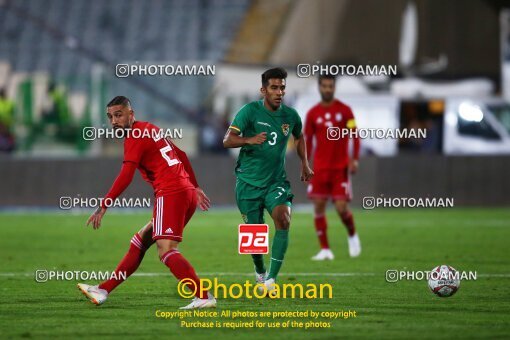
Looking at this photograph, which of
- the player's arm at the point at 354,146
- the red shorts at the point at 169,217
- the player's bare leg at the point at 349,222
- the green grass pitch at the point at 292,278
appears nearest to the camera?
the green grass pitch at the point at 292,278

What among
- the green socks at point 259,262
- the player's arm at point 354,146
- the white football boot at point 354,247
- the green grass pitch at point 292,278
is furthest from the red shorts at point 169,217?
the white football boot at point 354,247

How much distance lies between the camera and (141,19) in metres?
43.3

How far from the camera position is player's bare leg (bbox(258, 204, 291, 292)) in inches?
422

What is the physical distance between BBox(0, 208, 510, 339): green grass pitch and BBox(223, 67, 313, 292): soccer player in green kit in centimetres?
74

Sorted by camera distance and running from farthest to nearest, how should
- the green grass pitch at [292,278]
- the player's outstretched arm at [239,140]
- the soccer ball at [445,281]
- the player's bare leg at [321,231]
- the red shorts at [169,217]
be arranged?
the player's bare leg at [321,231] < the soccer ball at [445,281] < the player's outstretched arm at [239,140] < the red shorts at [169,217] < the green grass pitch at [292,278]

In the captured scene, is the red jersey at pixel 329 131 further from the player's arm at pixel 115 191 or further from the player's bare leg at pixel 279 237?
the player's arm at pixel 115 191

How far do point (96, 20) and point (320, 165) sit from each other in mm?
29643

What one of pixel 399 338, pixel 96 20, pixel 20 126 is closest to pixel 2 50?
pixel 96 20

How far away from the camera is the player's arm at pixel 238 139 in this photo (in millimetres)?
10312

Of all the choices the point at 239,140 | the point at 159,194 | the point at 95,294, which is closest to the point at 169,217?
the point at 159,194

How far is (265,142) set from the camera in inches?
428

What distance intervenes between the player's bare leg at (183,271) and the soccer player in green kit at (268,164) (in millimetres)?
1135

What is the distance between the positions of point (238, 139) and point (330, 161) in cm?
486

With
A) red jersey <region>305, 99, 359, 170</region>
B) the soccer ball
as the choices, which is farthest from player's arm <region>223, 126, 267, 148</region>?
red jersey <region>305, 99, 359, 170</region>
